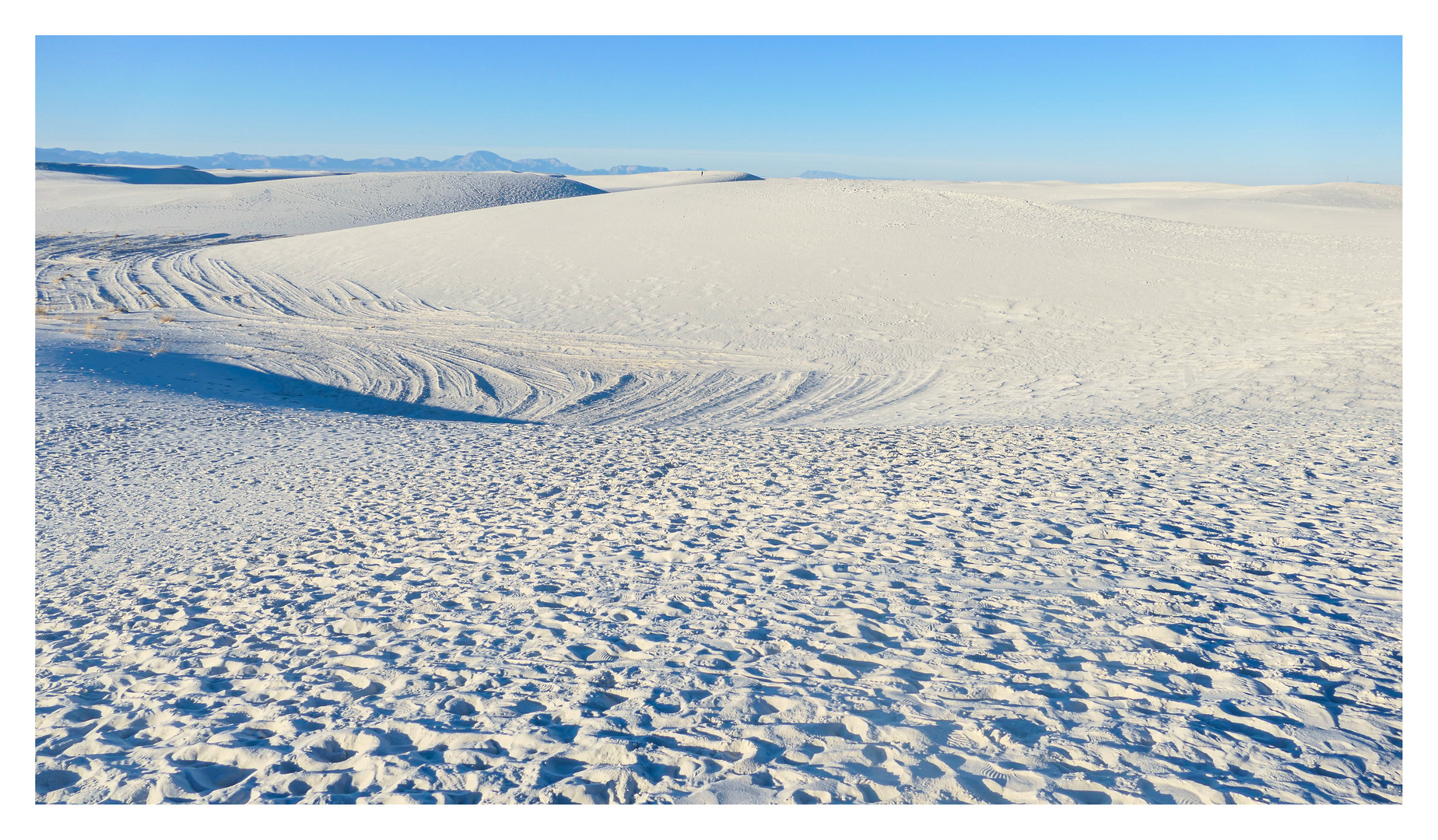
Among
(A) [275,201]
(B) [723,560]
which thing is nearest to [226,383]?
(B) [723,560]

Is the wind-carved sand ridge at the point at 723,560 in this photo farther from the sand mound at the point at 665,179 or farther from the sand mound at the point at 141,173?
the sand mound at the point at 665,179

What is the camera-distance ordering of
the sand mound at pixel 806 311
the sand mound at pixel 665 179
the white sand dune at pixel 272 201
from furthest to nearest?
1. the sand mound at pixel 665 179
2. the white sand dune at pixel 272 201
3. the sand mound at pixel 806 311

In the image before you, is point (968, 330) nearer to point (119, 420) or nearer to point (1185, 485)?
point (1185, 485)

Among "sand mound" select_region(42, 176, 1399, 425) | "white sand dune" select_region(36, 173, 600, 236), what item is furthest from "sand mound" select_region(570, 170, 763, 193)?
"sand mound" select_region(42, 176, 1399, 425)

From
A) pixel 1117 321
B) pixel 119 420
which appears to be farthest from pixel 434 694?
pixel 1117 321

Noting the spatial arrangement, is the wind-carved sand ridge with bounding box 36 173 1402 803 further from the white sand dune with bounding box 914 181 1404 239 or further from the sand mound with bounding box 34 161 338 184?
the sand mound with bounding box 34 161 338 184

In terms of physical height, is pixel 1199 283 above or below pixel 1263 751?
above

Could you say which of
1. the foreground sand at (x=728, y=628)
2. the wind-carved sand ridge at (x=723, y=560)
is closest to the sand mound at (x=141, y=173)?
the wind-carved sand ridge at (x=723, y=560)
